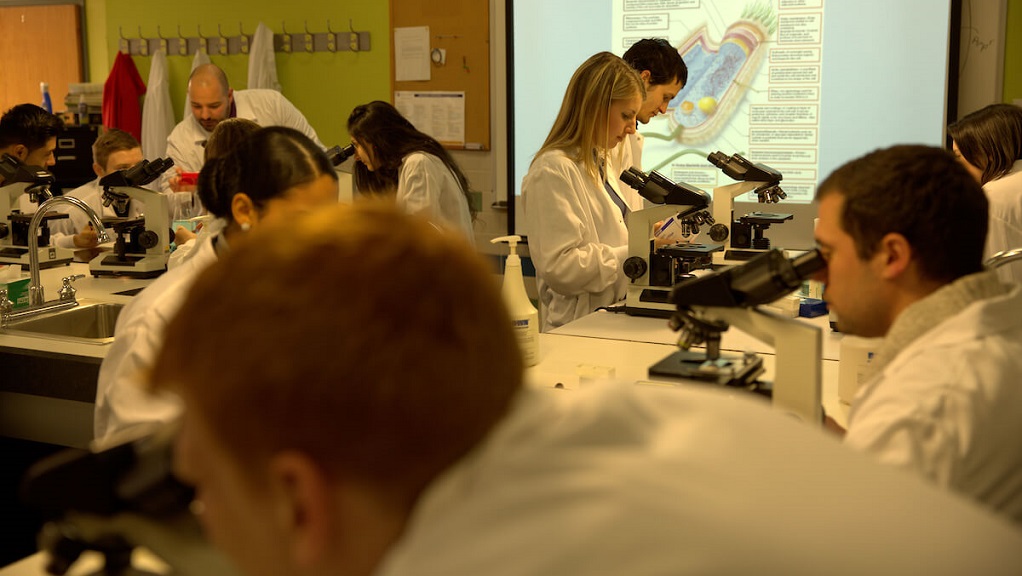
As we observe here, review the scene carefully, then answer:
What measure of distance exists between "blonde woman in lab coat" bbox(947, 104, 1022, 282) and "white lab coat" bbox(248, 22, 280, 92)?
3.89 meters

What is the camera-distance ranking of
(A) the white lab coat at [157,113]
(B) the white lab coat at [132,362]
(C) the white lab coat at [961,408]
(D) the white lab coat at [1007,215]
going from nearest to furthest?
(C) the white lab coat at [961,408] → (B) the white lab coat at [132,362] → (D) the white lab coat at [1007,215] → (A) the white lab coat at [157,113]

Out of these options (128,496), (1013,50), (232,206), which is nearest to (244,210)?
(232,206)

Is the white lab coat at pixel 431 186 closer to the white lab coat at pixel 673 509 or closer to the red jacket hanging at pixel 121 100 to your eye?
the red jacket hanging at pixel 121 100

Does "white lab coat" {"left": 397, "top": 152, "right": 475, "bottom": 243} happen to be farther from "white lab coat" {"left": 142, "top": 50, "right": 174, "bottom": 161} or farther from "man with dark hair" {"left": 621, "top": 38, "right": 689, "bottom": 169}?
"white lab coat" {"left": 142, "top": 50, "right": 174, "bottom": 161}

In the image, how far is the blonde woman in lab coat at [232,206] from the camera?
1.78m

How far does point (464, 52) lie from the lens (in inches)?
214

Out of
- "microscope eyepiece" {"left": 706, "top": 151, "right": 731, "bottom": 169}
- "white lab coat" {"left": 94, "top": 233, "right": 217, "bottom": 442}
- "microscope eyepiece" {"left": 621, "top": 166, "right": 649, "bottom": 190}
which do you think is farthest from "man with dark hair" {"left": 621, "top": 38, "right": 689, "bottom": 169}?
"white lab coat" {"left": 94, "top": 233, "right": 217, "bottom": 442}

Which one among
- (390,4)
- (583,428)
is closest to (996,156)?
(583,428)

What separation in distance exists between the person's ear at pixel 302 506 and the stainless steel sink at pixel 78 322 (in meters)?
2.71

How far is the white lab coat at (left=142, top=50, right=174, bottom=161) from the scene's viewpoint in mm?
6156

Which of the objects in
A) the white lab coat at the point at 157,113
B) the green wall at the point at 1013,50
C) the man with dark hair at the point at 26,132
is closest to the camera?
the green wall at the point at 1013,50

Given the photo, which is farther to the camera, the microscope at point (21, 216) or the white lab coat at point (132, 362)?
the microscope at point (21, 216)

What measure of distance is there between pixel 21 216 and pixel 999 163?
382 centimetres

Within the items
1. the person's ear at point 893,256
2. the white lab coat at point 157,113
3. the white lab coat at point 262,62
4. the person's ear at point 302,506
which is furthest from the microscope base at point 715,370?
the white lab coat at point 157,113
